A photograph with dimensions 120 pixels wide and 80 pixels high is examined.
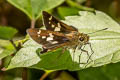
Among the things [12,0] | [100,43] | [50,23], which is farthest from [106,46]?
[12,0]

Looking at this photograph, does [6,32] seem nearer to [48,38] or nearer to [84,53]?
[48,38]

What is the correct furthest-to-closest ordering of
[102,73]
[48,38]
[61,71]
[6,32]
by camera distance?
[61,71] < [102,73] < [6,32] < [48,38]

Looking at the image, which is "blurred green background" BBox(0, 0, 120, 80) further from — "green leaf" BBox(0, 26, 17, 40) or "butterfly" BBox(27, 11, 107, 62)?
"butterfly" BBox(27, 11, 107, 62)

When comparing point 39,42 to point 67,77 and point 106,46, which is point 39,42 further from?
point 67,77

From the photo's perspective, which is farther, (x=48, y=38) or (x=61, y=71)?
(x=61, y=71)

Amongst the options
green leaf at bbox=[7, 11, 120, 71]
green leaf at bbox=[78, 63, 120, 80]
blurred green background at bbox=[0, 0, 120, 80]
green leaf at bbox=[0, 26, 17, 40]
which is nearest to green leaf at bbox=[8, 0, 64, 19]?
blurred green background at bbox=[0, 0, 120, 80]

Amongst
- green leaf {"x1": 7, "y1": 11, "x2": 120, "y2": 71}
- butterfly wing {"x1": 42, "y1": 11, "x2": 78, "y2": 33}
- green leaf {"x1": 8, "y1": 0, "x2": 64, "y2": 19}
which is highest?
green leaf {"x1": 8, "y1": 0, "x2": 64, "y2": 19}

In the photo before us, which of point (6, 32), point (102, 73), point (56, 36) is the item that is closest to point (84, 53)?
point (56, 36)

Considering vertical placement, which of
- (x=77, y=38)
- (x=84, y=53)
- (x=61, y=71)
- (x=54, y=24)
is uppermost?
(x=54, y=24)
